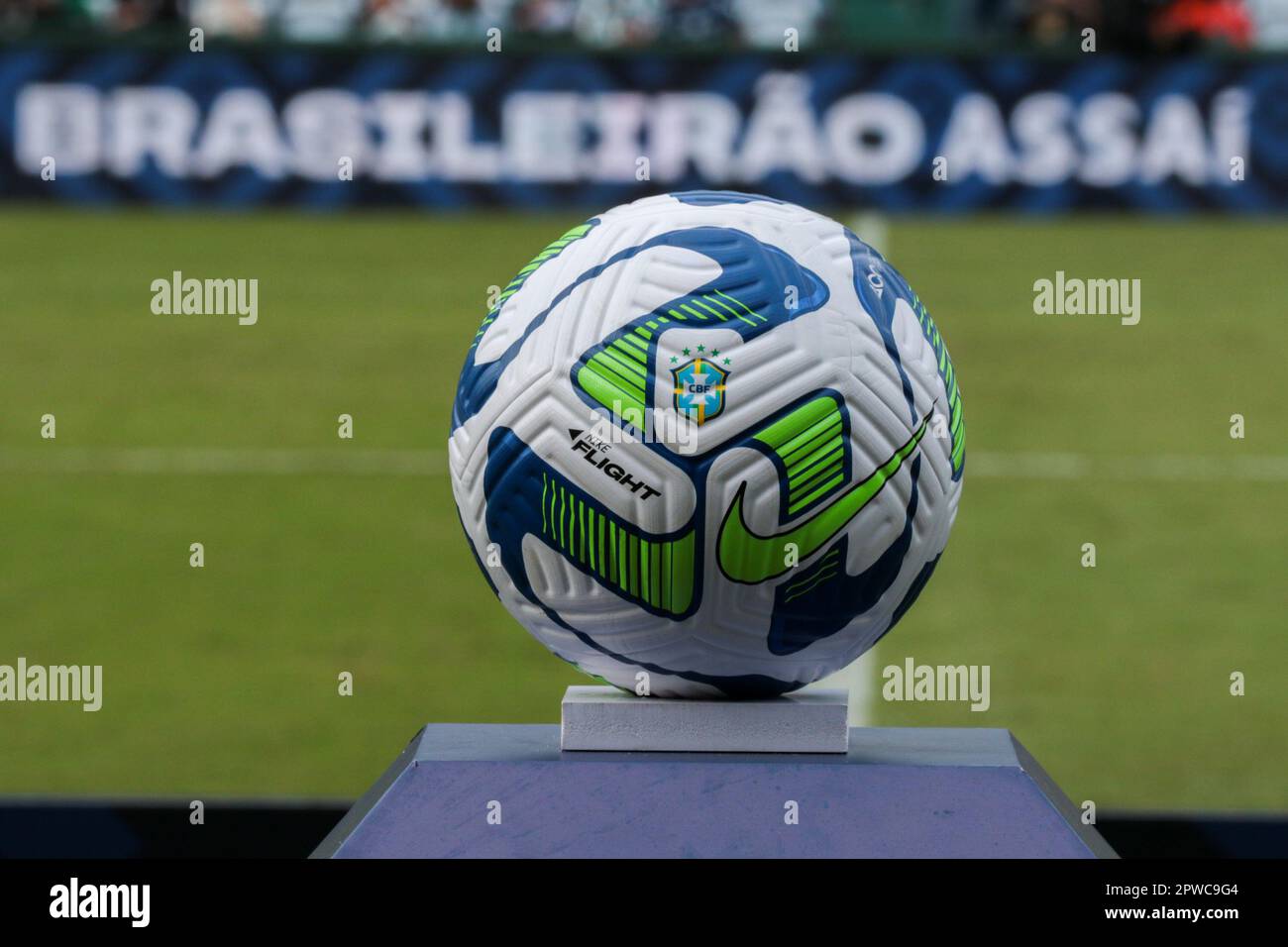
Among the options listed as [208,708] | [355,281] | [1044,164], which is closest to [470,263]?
[355,281]

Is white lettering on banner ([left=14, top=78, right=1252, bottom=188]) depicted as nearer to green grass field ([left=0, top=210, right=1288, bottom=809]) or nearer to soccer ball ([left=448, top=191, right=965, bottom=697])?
green grass field ([left=0, top=210, right=1288, bottom=809])

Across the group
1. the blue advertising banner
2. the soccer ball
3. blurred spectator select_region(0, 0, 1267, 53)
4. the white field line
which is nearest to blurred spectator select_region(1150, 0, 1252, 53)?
blurred spectator select_region(0, 0, 1267, 53)

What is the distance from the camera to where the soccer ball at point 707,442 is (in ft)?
15.5

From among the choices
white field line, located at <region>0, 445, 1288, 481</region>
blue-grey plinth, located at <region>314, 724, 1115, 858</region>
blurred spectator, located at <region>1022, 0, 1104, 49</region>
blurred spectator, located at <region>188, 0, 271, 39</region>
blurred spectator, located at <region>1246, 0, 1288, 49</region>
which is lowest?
blue-grey plinth, located at <region>314, 724, 1115, 858</region>

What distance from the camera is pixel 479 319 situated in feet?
57.4

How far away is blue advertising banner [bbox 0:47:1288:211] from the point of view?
823 inches

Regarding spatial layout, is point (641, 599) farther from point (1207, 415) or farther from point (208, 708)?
point (1207, 415)

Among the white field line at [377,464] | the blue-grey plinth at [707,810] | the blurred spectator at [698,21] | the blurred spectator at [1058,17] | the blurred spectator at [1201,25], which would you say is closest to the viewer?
the blue-grey plinth at [707,810]

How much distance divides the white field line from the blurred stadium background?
5cm

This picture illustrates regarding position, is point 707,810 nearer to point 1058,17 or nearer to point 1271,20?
point 1271,20

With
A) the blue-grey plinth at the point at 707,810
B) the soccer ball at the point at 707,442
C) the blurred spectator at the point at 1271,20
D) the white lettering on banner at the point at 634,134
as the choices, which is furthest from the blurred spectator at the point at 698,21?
the blue-grey plinth at the point at 707,810

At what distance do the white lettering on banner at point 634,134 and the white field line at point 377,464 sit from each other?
7.67 metres

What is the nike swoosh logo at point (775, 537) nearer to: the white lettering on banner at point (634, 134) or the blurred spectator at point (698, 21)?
the white lettering on banner at point (634, 134)

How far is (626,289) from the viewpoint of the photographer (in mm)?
4789
